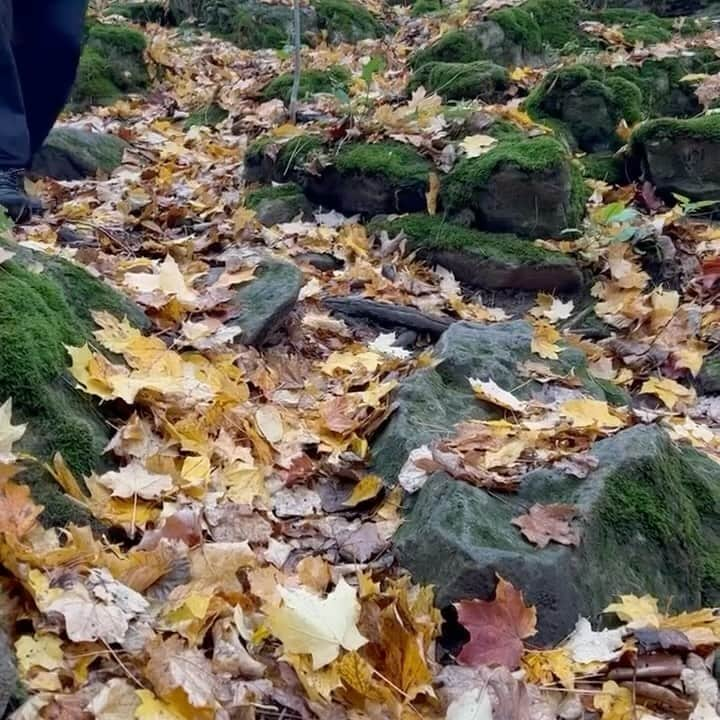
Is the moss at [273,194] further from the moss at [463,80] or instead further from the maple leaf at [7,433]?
the maple leaf at [7,433]

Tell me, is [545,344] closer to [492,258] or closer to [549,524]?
[492,258]

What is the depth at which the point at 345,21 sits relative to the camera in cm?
1020

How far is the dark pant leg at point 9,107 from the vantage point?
11.9ft

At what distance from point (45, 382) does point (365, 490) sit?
2.81 ft

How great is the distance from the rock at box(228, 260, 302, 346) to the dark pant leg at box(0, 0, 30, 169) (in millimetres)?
1194

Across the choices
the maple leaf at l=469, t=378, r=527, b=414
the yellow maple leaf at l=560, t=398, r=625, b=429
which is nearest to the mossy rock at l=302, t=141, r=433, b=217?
the maple leaf at l=469, t=378, r=527, b=414

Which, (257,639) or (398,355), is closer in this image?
(257,639)

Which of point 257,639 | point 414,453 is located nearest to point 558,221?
point 414,453

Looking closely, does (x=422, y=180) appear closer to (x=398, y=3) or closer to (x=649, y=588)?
(x=649, y=588)

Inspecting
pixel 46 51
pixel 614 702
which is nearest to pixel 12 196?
pixel 46 51

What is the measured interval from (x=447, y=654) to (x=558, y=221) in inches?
118

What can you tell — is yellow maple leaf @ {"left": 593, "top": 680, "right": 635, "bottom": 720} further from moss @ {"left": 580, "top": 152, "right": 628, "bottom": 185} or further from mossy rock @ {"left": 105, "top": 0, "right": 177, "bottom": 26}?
mossy rock @ {"left": 105, "top": 0, "right": 177, "bottom": 26}

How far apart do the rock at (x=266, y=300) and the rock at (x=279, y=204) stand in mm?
1251

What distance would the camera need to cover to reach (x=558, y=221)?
4.42m
